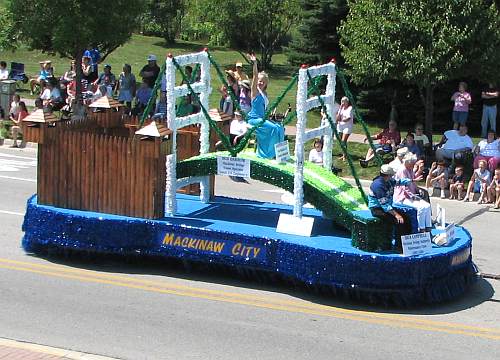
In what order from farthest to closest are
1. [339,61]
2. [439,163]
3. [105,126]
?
[339,61] → [439,163] → [105,126]

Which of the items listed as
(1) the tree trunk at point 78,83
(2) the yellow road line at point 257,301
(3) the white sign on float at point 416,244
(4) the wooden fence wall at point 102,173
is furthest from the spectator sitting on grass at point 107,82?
(3) the white sign on float at point 416,244

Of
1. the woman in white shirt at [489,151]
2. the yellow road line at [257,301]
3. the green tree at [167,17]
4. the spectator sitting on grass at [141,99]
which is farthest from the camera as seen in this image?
the green tree at [167,17]

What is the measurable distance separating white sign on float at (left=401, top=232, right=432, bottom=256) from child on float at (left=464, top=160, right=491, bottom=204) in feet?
23.4

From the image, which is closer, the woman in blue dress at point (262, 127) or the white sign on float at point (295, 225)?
the white sign on float at point (295, 225)

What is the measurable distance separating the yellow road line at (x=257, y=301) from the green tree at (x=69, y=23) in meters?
12.4

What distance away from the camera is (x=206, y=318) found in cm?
1176

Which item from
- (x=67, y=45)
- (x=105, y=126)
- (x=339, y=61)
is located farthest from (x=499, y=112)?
(x=105, y=126)

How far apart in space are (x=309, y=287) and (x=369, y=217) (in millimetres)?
1199

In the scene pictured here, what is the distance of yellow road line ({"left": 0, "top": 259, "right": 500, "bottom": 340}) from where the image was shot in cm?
1163

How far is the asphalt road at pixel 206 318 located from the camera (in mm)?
10742

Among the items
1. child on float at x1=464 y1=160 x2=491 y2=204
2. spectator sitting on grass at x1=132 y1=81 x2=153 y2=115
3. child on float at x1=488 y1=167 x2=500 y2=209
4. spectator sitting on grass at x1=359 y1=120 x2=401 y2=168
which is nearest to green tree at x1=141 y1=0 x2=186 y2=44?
spectator sitting on grass at x1=132 y1=81 x2=153 y2=115

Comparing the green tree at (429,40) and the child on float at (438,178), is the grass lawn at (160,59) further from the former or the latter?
the child on float at (438,178)

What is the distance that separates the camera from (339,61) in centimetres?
2830

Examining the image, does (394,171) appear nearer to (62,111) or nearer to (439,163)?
(439,163)
